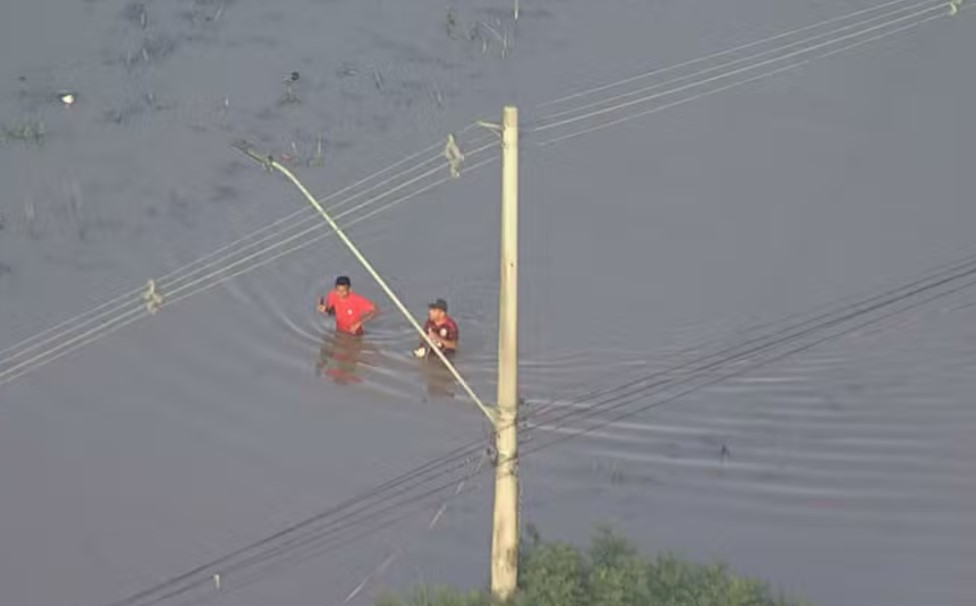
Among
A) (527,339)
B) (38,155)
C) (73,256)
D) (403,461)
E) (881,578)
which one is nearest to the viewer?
(881,578)

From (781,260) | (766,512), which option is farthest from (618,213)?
(766,512)

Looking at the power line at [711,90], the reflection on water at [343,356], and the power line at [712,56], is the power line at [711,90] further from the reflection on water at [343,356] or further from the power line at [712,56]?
the reflection on water at [343,356]

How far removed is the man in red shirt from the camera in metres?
16.2

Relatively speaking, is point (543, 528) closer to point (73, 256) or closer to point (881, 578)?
point (881, 578)

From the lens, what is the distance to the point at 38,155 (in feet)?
63.6

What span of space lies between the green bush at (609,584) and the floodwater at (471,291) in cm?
294

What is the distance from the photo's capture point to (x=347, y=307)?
1623 centimetres

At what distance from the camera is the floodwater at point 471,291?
1417 cm

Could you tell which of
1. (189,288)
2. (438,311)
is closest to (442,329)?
(438,311)

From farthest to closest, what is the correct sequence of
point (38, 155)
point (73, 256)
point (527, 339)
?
point (38, 155)
point (73, 256)
point (527, 339)

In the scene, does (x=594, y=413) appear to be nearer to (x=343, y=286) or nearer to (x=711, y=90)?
(x=343, y=286)

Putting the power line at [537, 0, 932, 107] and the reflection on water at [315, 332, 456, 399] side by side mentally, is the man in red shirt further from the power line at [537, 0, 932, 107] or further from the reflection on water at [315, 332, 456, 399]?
the power line at [537, 0, 932, 107]

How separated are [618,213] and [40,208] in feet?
17.8

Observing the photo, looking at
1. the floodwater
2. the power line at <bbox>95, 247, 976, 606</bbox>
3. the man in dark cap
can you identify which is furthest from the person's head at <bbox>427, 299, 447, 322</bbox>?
the power line at <bbox>95, 247, 976, 606</bbox>
